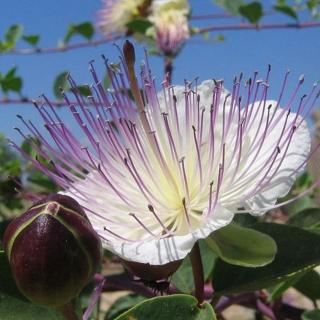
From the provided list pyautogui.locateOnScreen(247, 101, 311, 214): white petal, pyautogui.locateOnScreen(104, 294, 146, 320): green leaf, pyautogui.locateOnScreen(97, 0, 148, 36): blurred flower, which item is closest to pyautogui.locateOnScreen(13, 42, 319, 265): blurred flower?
pyautogui.locateOnScreen(247, 101, 311, 214): white petal

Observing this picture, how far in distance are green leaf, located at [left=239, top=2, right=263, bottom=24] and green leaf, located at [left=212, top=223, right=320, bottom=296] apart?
136cm

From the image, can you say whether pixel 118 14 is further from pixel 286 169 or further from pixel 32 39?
pixel 286 169

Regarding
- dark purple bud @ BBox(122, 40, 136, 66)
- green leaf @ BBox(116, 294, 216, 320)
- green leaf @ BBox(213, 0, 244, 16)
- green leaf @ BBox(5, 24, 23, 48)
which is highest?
dark purple bud @ BBox(122, 40, 136, 66)

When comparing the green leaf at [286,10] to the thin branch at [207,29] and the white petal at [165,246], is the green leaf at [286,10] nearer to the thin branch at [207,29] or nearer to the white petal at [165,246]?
the thin branch at [207,29]

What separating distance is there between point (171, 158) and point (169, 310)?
0.26m

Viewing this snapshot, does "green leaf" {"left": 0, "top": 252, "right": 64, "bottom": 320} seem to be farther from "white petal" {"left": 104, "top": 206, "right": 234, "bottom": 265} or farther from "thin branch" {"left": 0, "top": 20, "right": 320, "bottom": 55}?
"thin branch" {"left": 0, "top": 20, "right": 320, "bottom": 55}

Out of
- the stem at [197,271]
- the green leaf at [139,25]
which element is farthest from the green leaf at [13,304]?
the green leaf at [139,25]

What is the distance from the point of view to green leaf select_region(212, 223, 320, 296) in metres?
0.86

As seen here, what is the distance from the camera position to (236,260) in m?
0.85

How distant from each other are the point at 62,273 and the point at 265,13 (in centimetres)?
168

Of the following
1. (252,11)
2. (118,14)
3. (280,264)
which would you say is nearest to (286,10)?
(252,11)

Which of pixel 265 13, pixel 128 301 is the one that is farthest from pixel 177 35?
pixel 128 301

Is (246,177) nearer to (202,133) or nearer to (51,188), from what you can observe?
(202,133)

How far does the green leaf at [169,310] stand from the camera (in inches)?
29.8
